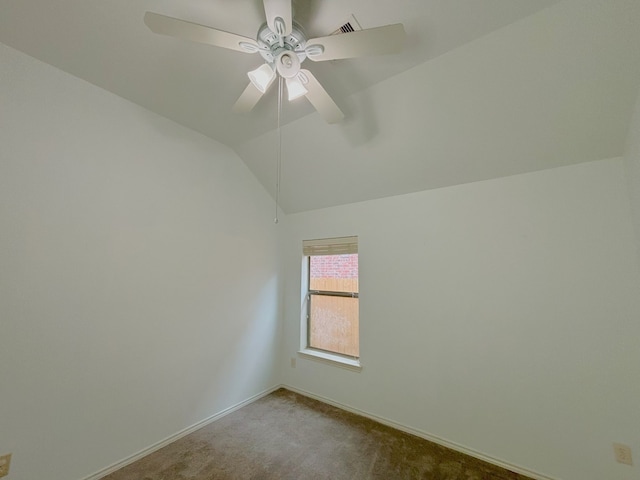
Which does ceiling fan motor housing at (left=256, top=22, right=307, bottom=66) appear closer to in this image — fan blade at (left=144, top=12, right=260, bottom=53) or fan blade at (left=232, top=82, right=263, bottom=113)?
fan blade at (left=144, top=12, right=260, bottom=53)

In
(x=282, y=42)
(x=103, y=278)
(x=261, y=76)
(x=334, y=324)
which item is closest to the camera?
(x=282, y=42)

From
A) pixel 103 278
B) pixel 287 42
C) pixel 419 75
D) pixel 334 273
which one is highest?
pixel 419 75

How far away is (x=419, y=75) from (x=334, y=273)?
2.13 meters

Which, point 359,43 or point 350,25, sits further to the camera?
point 350,25

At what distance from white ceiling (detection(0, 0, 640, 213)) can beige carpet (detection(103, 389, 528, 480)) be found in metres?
2.26

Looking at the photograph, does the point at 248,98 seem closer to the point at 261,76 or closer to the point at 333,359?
the point at 261,76

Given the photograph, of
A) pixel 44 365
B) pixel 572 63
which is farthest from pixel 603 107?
pixel 44 365

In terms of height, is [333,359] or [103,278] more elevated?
[103,278]

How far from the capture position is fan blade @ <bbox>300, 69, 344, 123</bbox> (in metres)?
1.34

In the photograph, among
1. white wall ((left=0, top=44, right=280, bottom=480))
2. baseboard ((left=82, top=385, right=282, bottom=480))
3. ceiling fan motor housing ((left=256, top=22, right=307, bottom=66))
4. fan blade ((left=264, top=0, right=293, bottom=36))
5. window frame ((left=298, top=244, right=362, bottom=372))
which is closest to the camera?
fan blade ((left=264, top=0, right=293, bottom=36))

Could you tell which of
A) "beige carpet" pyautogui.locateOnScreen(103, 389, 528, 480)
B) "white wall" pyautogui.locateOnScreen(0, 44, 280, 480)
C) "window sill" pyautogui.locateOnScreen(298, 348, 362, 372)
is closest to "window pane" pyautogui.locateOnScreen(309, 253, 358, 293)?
"window sill" pyautogui.locateOnScreen(298, 348, 362, 372)

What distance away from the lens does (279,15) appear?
1062mm

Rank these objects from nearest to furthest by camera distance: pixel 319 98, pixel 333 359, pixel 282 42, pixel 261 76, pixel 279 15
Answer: pixel 279 15 → pixel 282 42 → pixel 261 76 → pixel 319 98 → pixel 333 359

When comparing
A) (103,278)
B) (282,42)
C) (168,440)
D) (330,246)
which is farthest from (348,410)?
(282,42)
